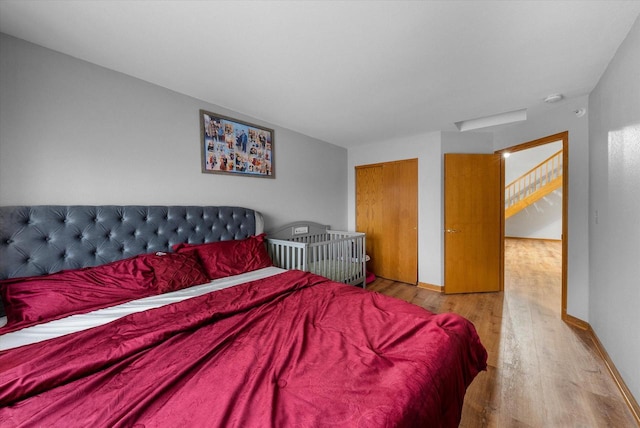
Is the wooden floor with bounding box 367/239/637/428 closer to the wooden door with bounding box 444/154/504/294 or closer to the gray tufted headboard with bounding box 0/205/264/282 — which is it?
the wooden door with bounding box 444/154/504/294

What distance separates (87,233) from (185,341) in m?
1.25

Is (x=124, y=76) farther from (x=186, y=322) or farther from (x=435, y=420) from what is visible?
(x=435, y=420)

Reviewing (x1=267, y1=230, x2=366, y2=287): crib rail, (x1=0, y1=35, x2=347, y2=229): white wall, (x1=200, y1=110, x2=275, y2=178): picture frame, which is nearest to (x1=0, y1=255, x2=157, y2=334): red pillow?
(x1=0, y1=35, x2=347, y2=229): white wall

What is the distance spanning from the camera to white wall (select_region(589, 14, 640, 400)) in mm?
1483

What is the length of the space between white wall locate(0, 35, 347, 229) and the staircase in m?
7.28

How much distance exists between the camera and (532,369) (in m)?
1.86

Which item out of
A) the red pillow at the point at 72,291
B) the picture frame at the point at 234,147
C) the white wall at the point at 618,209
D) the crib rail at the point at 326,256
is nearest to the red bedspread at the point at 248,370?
the red pillow at the point at 72,291

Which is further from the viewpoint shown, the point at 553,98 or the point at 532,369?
the point at 553,98

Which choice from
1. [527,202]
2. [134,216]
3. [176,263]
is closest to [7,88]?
[134,216]

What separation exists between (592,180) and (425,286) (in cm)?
213

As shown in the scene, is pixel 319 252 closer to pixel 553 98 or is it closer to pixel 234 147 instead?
pixel 234 147

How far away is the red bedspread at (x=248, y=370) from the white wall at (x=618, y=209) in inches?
43.5

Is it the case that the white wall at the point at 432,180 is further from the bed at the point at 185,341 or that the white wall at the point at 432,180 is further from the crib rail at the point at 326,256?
the bed at the point at 185,341

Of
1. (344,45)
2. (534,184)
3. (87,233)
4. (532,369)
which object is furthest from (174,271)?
(534,184)
